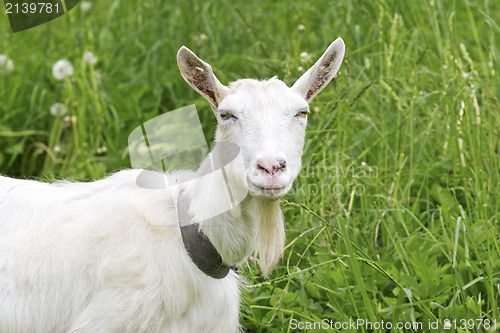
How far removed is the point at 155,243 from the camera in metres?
2.82

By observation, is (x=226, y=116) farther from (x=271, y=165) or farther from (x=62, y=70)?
(x=62, y=70)

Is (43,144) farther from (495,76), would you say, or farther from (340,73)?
(495,76)

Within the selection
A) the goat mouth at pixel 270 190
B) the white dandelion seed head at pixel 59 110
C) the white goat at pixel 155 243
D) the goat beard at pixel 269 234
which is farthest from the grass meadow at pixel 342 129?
the goat mouth at pixel 270 190

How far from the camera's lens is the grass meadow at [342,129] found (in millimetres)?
3361

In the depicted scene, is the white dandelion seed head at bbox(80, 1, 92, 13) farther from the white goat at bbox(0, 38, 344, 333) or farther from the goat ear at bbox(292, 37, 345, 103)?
the goat ear at bbox(292, 37, 345, 103)

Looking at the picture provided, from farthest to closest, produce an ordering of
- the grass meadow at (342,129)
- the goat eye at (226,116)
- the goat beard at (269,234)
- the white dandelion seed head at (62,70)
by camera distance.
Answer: the white dandelion seed head at (62,70), the grass meadow at (342,129), the goat beard at (269,234), the goat eye at (226,116)

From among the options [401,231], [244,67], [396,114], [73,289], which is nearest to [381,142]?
[396,114]

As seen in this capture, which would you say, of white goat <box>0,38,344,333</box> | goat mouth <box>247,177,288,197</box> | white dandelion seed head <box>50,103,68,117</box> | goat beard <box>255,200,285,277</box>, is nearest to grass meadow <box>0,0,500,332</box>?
white dandelion seed head <box>50,103,68,117</box>

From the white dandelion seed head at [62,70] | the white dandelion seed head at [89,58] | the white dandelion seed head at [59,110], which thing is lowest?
the white dandelion seed head at [59,110]

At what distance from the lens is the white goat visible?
270cm

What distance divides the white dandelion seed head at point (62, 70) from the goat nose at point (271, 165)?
294cm

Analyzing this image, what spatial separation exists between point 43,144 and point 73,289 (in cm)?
243

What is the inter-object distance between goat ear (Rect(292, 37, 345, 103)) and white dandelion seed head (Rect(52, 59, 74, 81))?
8.68ft

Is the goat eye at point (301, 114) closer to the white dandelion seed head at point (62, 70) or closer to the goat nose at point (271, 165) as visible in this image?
the goat nose at point (271, 165)
